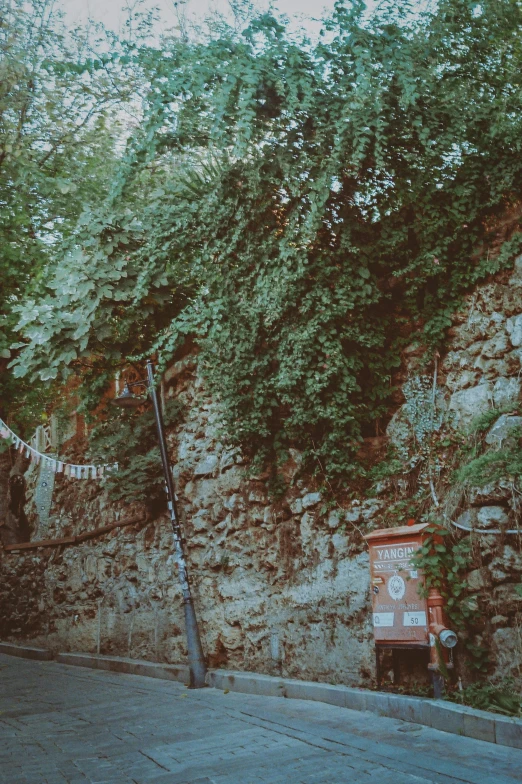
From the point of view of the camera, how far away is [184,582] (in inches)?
369

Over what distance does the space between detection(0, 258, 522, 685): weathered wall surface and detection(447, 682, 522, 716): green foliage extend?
180 mm

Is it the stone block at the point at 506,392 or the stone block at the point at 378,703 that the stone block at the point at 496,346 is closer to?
the stone block at the point at 506,392

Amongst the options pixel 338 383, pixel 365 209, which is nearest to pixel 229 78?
pixel 365 209

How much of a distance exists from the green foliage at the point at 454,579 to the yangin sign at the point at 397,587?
95 millimetres

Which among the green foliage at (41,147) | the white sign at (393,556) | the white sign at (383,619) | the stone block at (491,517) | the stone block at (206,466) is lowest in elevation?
the white sign at (383,619)

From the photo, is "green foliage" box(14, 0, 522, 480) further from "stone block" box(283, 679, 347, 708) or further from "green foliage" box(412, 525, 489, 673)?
"stone block" box(283, 679, 347, 708)

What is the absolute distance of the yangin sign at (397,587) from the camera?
6.18 m

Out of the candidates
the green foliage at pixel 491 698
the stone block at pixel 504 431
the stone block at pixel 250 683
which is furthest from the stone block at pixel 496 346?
the stone block at pixel 250 683

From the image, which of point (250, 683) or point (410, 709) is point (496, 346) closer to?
point (410, 709)

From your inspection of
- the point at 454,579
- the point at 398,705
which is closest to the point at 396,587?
the point at 454,579

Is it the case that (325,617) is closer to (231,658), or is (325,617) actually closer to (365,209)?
(231,658)

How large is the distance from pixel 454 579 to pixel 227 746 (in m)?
2.12

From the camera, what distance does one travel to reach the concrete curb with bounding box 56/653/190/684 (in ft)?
31.5

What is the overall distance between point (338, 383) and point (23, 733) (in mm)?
4212
